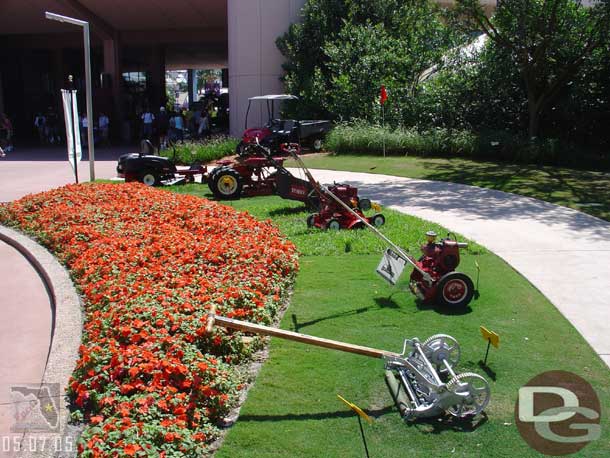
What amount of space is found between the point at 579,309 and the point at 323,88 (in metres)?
18.7

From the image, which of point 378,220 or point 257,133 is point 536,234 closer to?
point 378,220

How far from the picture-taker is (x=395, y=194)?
1425 cm

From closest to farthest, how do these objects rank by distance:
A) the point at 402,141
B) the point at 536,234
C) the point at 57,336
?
the point at 57,336, the point at 536,234, the point at 402,141

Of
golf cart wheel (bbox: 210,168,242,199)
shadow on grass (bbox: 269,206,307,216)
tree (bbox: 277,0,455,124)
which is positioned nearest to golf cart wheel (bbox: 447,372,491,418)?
shadow on grass (bbox: 269,206,307,216)

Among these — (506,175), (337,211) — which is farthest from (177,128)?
(337,211)

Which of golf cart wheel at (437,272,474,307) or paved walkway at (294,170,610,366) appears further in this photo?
paved walkway at (294,170,610,366)

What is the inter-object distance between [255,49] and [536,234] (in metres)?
19.3

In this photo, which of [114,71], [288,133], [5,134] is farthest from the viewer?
[114,71]

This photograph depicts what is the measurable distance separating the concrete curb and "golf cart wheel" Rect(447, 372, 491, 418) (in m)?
2.58

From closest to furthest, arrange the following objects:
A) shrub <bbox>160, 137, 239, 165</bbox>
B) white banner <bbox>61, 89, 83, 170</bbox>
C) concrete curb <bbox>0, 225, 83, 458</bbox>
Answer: concrete curb <bbox>0, 225, 83, 458</bbox> → white banner <bbox>61, 89, 83, 170</bbox> → shrub <bbox>160, 137, 239, 165</bbox>

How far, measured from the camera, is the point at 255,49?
2677cm

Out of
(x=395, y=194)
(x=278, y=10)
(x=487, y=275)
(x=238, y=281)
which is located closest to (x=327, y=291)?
(x=238, y=281)

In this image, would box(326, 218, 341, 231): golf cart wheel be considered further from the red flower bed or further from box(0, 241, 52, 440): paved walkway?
box(0, 241, 52, 440): paved walkway

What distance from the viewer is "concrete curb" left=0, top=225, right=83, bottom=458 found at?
4.18 metres
